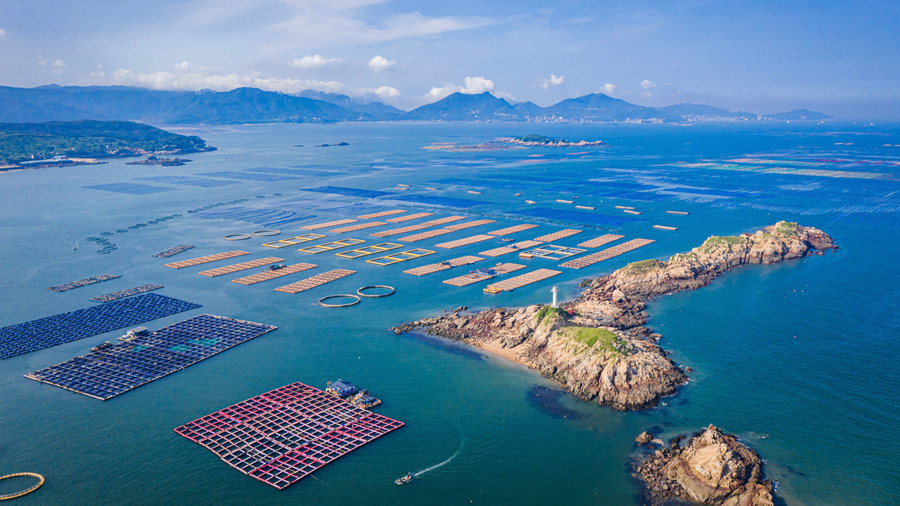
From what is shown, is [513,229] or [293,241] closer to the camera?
[293,241]

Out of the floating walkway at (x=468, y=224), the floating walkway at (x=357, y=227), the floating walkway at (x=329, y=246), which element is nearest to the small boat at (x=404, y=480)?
the floating walkway at (x=329, y=246)

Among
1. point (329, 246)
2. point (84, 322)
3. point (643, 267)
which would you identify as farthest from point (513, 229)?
point (84, 322)

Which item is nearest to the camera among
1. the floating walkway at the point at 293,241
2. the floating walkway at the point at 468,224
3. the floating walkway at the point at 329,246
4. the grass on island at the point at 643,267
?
the grass on island at the point at 643,267

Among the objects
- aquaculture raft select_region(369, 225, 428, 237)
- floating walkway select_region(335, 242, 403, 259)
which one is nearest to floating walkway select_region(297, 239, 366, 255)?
floating walkway select_region(335, 242, 403, 259)

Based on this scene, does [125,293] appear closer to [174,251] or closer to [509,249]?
[174,251]

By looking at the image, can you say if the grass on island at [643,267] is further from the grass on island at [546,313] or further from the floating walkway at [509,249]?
the grass on island at [546,313]

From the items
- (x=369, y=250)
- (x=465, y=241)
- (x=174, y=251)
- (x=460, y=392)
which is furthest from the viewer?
(x=465, y=241)
